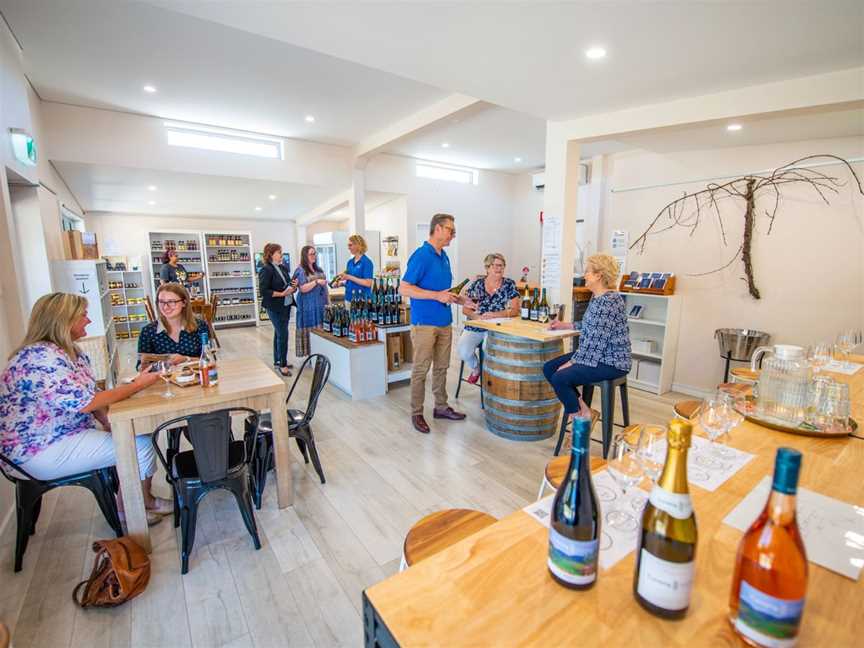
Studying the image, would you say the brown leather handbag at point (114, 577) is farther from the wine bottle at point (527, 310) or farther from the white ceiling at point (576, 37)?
the wine bottle at point (527, 310)

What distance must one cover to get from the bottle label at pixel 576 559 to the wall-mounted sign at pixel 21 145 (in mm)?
4374

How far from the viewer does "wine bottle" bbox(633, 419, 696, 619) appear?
0.70m

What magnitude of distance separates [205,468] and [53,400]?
0.75 meters

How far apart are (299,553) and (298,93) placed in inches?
182

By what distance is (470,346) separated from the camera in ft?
13.7

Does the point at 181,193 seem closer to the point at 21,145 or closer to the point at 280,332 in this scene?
the point at 280,332

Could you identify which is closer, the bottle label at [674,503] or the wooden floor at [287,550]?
the bottle label at [674,503]

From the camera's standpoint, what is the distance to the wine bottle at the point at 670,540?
0.70 meters

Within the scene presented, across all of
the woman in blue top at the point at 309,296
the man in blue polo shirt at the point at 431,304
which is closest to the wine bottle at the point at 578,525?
the man in blue polo shirt at the point at 431,304

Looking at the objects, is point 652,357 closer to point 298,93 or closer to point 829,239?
point 829,239

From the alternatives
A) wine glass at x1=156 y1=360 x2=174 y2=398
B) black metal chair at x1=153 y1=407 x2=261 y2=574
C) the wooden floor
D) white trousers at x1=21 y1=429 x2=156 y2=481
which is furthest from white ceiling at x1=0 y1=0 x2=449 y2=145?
the wooden floor

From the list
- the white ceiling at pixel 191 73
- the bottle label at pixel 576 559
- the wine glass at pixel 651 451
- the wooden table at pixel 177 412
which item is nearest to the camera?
the bottle label at pixel 576 559

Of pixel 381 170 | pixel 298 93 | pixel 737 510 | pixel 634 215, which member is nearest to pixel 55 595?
pixel 737 510

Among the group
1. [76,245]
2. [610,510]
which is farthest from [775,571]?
[76,245]
